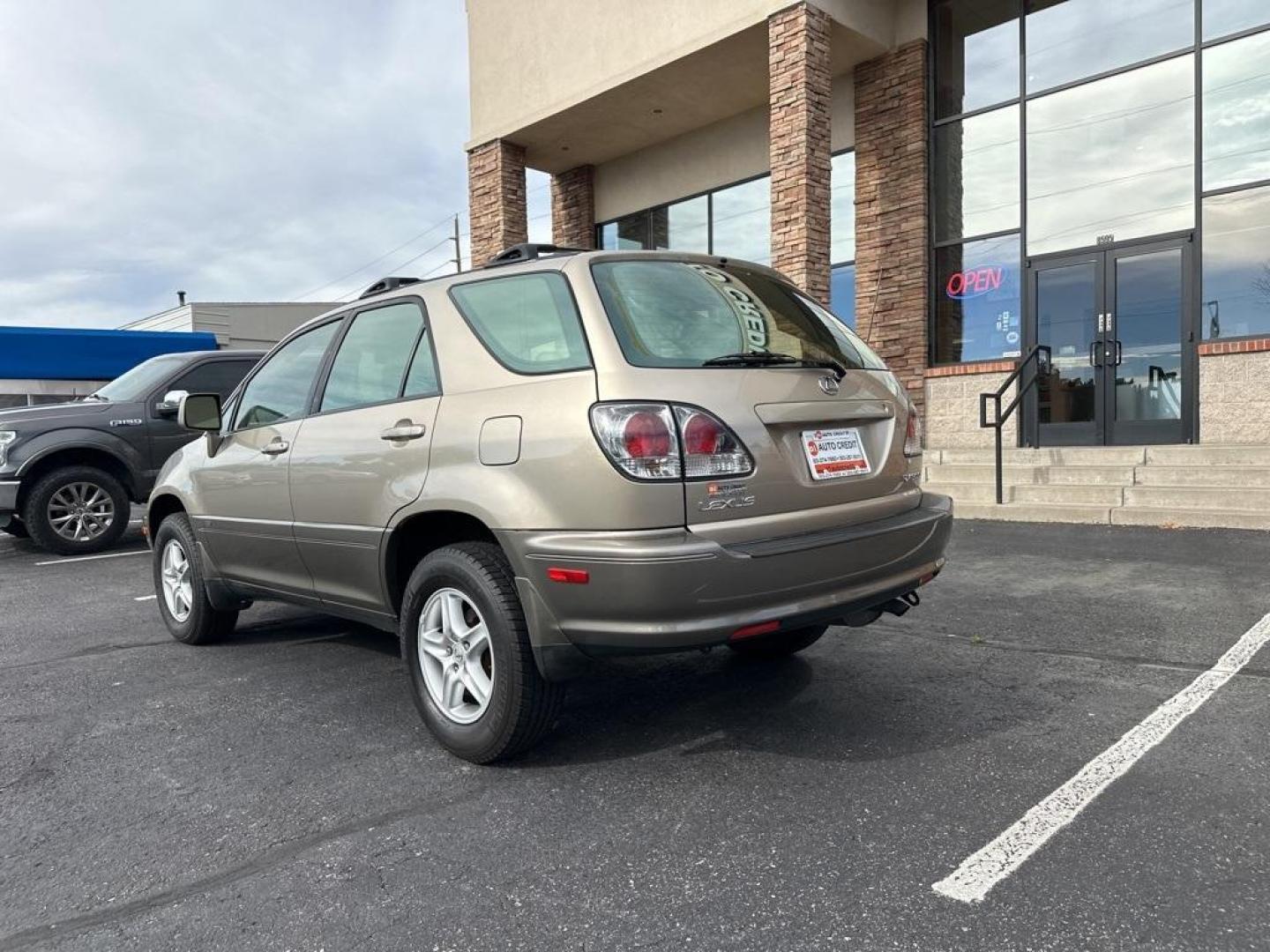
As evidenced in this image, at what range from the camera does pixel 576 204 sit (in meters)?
16.2

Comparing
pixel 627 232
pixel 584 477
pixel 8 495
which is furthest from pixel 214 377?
pixel 627 232

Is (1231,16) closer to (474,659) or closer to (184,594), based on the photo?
(474,659)

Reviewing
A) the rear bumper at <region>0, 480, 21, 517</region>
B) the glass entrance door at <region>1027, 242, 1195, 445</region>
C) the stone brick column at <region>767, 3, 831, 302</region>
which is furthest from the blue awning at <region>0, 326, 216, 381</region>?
the glass entrance door at <region>1027, 242, 1195, 445</region>

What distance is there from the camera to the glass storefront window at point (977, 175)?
450 inches

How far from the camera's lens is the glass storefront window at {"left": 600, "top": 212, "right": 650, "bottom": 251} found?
15.6 metres

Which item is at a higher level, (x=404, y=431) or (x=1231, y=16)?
(x=1231, y=16)

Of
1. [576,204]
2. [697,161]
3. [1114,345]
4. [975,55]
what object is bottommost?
[1114,345]

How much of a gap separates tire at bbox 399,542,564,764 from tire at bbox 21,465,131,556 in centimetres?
639

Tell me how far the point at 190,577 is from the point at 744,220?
11.2m

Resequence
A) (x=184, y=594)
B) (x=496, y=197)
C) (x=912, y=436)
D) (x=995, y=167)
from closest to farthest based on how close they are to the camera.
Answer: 1. (x=912, y=436)
2. (x=184, y=594)
3. (x=995, y=167)
4. (x=496, y=197)

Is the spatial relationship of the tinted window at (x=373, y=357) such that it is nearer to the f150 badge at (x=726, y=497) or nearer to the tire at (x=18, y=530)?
the f150 badge at (x=726, y=497)

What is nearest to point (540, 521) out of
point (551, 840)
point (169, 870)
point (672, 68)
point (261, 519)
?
point (551, 840)

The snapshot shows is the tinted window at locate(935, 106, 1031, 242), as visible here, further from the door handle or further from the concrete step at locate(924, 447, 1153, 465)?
the door handle

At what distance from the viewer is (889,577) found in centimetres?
308
